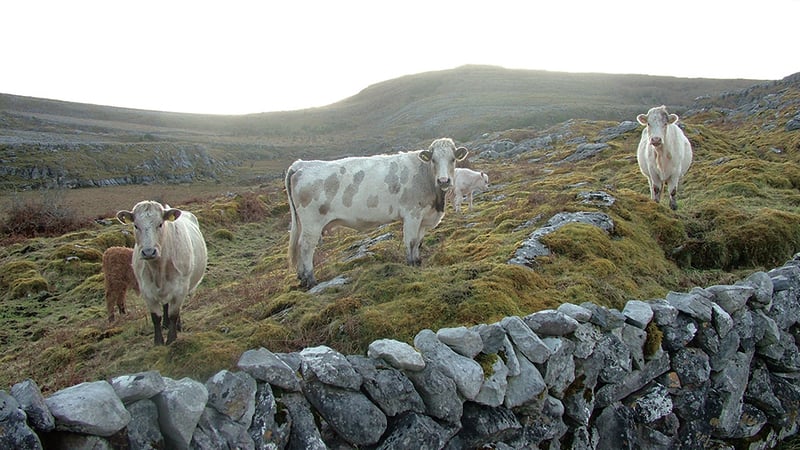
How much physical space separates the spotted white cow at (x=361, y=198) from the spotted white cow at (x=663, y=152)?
7.03 metres

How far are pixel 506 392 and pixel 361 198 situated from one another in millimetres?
6187

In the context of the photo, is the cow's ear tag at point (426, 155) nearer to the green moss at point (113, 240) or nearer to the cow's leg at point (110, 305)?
the cow's leg at point (110, 305)

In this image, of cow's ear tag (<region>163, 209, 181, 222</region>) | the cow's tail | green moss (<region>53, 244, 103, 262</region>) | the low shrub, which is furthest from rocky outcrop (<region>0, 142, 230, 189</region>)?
cow's ear tag (<region>163, 209, 181, 222</region>)

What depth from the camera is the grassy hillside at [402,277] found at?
731cm

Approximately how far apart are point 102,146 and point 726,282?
7499 cm

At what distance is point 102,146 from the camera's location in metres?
66.8

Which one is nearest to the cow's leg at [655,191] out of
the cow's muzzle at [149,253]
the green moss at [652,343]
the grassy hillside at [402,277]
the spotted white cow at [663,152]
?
the spotted white cow at [663,152]

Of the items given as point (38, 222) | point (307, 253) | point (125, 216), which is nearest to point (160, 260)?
point (125, 216)

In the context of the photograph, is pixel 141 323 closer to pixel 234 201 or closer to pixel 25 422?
pixel 25 422

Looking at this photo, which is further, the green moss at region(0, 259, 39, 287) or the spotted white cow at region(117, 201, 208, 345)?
the green moss at region(0, 259, 39, 287)

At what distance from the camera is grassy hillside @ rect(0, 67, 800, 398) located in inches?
288

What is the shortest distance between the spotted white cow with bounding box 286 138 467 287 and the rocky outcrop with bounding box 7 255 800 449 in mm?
4990

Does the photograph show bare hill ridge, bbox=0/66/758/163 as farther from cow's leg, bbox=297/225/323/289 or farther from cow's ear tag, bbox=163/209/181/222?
cow's ear tag, bbox=163/209/181/222

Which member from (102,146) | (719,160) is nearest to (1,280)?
(719,160)
